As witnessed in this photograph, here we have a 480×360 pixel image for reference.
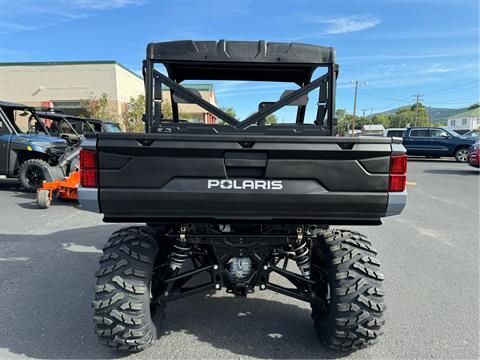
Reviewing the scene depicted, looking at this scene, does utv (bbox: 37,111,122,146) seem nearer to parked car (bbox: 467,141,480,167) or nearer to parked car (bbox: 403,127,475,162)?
parked car (bbox: 467,141,480,167)

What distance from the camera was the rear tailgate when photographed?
2197 millimetres

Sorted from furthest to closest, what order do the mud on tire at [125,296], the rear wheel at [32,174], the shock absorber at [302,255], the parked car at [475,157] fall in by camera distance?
the parked car at [475,157] < the rear wheel at [32,174] < the shock absorber at [302,255] < the mud on tire at [125,296]

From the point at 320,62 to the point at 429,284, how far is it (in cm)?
276

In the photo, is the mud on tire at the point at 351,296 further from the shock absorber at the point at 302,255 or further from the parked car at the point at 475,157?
the parked car at the point at 475,157

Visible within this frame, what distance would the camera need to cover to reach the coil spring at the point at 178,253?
2.70m

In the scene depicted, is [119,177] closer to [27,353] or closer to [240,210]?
[240,210]

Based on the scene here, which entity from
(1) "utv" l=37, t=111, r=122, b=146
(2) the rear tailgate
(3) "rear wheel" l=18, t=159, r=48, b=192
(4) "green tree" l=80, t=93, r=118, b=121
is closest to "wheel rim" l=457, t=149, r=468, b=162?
(1) "utv" l=37, t=111, r=122, b=146

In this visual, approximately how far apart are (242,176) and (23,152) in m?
8.72

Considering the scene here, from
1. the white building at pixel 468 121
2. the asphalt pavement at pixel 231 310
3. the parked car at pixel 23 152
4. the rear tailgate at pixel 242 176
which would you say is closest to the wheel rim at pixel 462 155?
the asphalt pavement at pixel 231 310

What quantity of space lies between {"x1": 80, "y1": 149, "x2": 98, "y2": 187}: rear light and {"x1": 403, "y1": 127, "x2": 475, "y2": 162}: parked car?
2034cm

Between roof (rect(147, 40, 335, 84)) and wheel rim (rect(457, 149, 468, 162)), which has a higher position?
roof (rect(147, 40, 335, 84))

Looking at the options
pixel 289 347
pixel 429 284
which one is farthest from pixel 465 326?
pixel 289 347

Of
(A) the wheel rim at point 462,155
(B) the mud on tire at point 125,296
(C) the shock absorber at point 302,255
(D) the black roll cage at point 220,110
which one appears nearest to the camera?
(B) the mud on tire at point 125,296

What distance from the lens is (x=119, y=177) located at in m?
2.21
